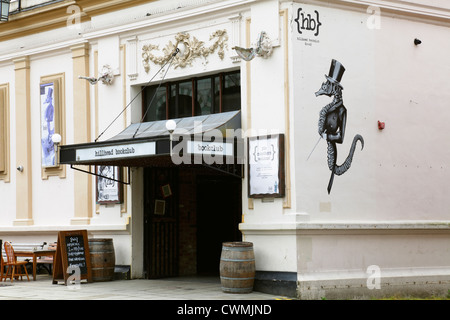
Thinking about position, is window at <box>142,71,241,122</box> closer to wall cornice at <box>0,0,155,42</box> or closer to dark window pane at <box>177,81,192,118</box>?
dark window pane at <box>177,81,192,118</box>

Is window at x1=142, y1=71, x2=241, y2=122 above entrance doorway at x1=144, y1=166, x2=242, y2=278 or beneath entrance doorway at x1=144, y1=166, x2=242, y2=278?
above

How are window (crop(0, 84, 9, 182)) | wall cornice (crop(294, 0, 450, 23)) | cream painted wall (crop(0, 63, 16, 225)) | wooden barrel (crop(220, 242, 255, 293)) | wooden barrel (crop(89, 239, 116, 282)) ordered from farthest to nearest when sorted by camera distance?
window (crop(0, 84, 9, 182)) → cream painted wall (crop(0, 63, 16, 225)) → wooden barrel (crop(89, 239, 116, 282)) → wall cornice (crop(294, 0, 450, 23)) → wooden barrel (crop(220, 242, 255, 293))

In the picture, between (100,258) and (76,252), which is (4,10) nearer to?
(76,252)

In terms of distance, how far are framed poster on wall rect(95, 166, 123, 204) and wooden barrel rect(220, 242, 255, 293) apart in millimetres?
4210

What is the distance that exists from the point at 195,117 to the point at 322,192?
11.3 feet

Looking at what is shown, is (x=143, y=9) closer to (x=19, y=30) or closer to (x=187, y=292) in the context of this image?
(x=19, y=30)

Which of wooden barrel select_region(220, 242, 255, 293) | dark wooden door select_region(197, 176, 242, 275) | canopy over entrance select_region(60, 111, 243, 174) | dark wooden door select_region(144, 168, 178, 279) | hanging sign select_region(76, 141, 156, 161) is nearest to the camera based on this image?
canopy over entrance select_region(60, 111, 243, 174)

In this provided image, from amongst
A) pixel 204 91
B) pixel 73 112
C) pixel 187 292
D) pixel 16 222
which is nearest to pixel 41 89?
pixel 73 112

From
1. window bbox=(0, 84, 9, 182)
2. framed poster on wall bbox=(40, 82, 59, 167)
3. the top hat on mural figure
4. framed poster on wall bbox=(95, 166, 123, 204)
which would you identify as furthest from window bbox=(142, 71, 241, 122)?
window bbox=(0, 84, 9, 182)

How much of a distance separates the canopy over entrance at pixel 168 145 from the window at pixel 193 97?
1.00ft

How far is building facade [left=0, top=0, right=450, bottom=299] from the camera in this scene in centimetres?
1541

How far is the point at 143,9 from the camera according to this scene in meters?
18.1

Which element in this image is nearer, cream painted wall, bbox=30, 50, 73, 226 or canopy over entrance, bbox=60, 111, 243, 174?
canopy over entrance, bbox=60, 111, 243, 174

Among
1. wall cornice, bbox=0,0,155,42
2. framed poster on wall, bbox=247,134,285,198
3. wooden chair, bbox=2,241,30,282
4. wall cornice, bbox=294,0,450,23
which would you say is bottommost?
wooden chair, bbox=2,241,30,282
